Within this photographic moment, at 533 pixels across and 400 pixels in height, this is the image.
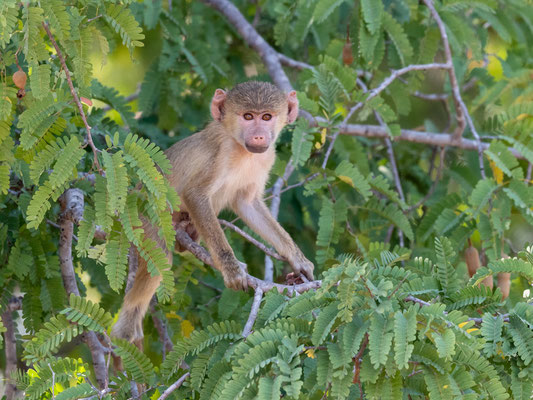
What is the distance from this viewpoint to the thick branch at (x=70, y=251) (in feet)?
16.9

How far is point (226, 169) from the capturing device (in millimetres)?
5988

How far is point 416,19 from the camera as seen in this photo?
7.43 m

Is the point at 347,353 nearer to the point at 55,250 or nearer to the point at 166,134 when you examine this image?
the point at 55,250

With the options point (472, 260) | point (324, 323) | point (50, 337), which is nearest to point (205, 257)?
point (50, 337)

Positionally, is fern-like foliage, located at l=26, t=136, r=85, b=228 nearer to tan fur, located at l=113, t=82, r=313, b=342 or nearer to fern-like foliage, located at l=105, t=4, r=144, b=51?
fern-like foliage, located at l=105, t=4, r=144, b=51

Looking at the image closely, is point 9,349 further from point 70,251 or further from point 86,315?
point 86,315

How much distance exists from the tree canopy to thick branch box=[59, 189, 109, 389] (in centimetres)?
1

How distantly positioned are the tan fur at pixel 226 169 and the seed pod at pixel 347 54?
973 millimetres

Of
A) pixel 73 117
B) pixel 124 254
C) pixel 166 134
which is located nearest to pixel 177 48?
pixel 166 134

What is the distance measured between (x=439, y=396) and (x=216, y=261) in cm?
230

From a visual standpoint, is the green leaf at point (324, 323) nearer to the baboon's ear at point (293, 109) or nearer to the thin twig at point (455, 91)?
the baboon's ear at point (293, 109)

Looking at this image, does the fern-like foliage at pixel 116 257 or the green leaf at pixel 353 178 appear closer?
the fern-like foliage at pixel 116 257

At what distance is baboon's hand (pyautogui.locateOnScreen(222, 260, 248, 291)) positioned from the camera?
527 cm

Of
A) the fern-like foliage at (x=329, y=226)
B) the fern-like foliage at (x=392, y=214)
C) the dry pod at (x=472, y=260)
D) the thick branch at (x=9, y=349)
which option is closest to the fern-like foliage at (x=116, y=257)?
the thick branch at (x=9, y=349)
